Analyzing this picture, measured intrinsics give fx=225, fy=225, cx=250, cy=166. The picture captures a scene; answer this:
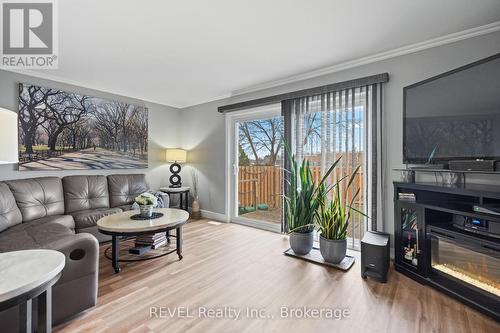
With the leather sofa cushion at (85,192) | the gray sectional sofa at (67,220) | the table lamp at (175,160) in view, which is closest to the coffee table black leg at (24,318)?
the gray sectional sofa at (67,220)

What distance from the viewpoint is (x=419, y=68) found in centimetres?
235

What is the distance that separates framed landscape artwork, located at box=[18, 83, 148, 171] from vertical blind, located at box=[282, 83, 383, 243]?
2820mm

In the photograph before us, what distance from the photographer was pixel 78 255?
162 centimetres

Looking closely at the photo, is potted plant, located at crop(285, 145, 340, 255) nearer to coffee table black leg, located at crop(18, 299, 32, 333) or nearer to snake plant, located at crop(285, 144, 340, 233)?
snake plant, located at crop(285, 144, 340, 233)

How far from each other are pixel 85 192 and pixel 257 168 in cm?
260

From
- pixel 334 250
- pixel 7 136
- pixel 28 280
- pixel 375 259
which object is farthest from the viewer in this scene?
pixel 334 250

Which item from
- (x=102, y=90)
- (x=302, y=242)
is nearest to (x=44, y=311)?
(x=302, y=242)

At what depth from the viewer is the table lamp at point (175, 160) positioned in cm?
436

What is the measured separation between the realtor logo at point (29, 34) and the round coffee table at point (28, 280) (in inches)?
74.1

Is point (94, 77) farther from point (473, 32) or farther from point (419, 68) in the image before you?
point (473, 32)

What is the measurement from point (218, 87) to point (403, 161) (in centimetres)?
280

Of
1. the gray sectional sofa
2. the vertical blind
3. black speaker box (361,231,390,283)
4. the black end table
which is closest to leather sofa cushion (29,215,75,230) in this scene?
the gray sectional sofa

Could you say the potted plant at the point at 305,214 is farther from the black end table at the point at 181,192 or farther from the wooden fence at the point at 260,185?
the black end table at the point at 181,192

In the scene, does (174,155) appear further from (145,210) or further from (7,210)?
(7,210)
